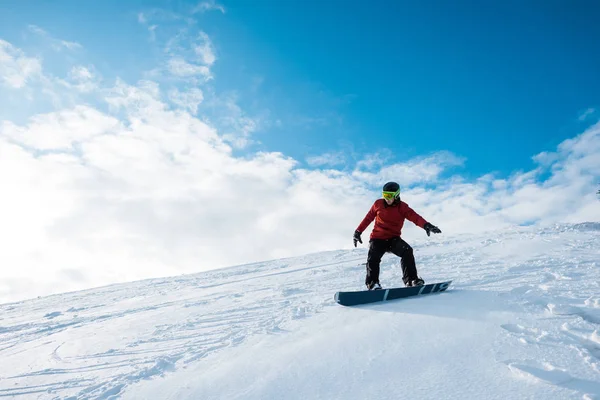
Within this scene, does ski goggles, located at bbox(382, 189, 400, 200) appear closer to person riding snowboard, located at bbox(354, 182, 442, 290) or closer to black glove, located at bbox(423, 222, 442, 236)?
person riding snowboard, located at bbox(354, 182, 442, 290)

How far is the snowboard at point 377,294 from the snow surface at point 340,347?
170 millimetres

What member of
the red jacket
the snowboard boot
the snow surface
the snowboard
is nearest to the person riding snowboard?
the red jacket

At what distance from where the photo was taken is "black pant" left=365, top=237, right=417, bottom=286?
5017 millimetres

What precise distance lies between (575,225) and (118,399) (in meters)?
15.2

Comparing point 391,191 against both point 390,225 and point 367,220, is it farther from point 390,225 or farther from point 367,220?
point 367,220

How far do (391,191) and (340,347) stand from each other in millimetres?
2916

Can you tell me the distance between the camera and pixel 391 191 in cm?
527

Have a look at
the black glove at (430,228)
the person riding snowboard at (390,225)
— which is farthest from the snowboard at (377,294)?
the black glove at (430,228)

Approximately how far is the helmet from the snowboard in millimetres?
1438

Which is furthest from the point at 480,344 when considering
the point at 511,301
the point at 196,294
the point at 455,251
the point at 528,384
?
the point at 455,251

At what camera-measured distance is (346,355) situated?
111 inches

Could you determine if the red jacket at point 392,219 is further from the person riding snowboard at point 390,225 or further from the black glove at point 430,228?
the black glove at point 430,228

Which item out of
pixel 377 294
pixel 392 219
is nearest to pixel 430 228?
pixel 392 219

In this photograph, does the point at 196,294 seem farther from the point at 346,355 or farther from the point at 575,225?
the point at 575,225
